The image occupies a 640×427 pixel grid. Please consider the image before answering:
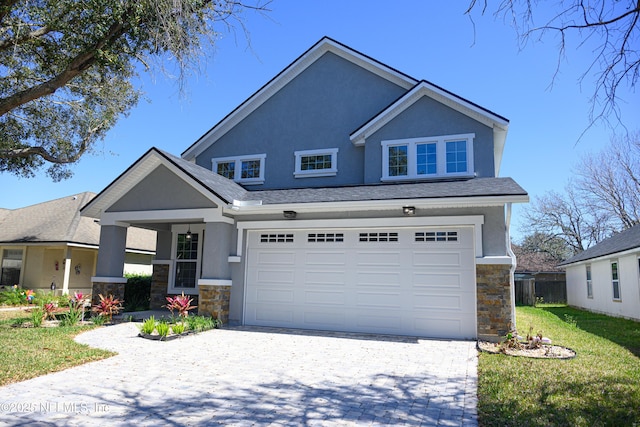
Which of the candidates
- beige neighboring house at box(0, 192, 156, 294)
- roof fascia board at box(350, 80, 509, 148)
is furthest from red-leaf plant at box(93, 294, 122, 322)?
beige neighboring house at box(0, 192, 156, 294)

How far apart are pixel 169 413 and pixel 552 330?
11.8 metres

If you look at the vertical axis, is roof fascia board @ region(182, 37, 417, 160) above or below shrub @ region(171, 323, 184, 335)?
above

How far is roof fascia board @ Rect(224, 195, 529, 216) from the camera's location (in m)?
9.77

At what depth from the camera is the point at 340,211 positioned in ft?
37.1

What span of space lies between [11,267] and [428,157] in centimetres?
1997

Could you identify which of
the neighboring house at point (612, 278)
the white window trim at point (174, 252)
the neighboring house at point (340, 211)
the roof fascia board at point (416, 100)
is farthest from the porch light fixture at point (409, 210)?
the neighboring house at point (612, 278)

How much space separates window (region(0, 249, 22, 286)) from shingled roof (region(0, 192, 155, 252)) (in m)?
0.80

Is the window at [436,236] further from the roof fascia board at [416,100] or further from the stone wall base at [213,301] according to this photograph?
the stone wall base at [213,301]

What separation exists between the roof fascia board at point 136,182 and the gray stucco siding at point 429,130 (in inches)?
187

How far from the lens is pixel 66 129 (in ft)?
51.7

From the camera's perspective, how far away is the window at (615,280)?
56.5 feet

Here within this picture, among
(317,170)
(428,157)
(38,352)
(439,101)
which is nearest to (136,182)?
(317,170)

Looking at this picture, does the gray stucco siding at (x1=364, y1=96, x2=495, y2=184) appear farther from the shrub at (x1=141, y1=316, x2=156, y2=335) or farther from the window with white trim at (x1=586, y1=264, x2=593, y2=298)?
the window with white trim at (x1=586, y1=264, x2=593, y2=298)

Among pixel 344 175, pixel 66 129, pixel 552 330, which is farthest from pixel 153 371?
pixel 66 129
